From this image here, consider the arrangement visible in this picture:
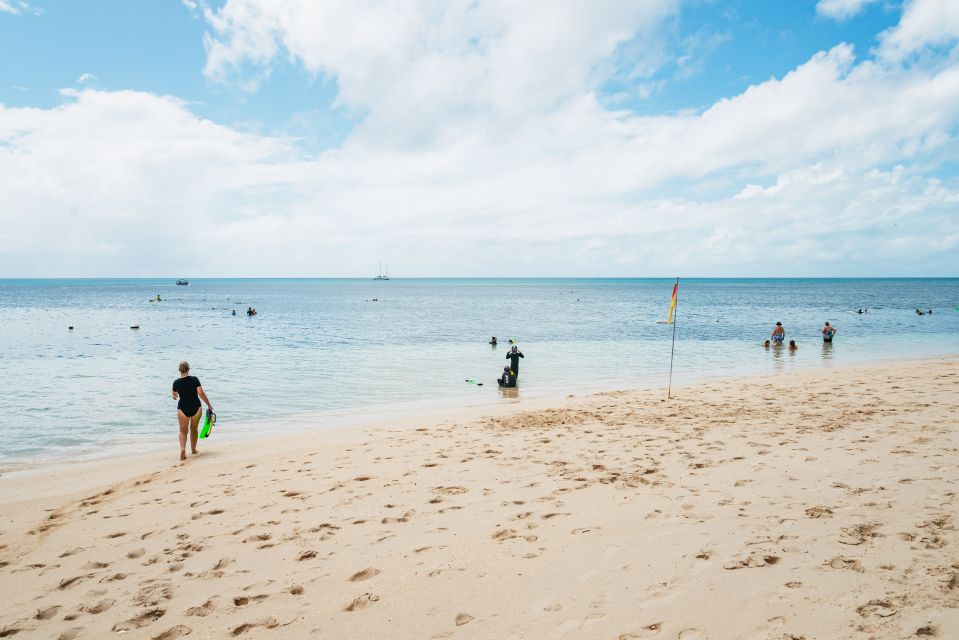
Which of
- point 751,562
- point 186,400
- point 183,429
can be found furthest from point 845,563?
point 183,429

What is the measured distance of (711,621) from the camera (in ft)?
12.9

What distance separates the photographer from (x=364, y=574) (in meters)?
5.03

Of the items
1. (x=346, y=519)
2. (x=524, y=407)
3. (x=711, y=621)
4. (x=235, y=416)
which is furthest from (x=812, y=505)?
(x=235, y=416)

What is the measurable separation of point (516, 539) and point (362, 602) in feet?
5.84

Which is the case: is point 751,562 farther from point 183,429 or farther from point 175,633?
point 183,429

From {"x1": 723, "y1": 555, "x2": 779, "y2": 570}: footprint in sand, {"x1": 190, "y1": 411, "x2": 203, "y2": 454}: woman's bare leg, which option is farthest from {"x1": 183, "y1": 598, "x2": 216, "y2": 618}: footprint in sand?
{"x1": 190, "y1": 411, "x2": 203, "y2": 454}: woman's bare leg

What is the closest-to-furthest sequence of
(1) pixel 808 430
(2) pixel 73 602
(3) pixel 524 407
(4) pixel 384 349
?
(2) pixel 73 602
(1) pixel 808 430
(3) pixel 524 407
(4) pixel 384 349

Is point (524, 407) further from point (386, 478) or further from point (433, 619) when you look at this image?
point (433, 619)

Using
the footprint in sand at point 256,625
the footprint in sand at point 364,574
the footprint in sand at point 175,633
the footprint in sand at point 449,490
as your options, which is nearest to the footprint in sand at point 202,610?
the footprint in sand at point 175,633

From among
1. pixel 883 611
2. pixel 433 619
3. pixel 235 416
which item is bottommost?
pixel 235 416

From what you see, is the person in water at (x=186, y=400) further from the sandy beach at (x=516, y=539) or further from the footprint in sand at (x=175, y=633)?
Answer: the footprint in sand at (x=175, y=633)

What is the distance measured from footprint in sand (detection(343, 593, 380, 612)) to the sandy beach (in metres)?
0.02

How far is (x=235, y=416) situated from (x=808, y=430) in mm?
14540

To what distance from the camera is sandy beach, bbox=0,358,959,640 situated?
418 centimetres
